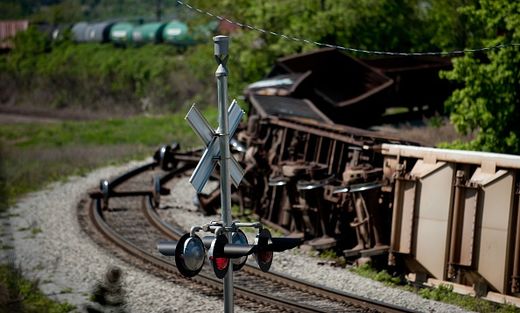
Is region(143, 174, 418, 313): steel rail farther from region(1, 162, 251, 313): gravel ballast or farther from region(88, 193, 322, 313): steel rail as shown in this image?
region(1, 162, 251, 313): gravel ballast

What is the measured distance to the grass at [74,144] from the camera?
75.9 feet

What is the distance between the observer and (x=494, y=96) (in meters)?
17.1

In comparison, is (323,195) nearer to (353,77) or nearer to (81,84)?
(353,77)

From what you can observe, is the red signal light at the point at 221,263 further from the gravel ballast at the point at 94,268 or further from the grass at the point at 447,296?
the grass at the point at 447,296

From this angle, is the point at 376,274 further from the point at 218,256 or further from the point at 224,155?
the point at 218,256

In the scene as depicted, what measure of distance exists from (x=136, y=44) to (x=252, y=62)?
2336cm

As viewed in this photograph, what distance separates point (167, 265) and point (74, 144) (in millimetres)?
18166

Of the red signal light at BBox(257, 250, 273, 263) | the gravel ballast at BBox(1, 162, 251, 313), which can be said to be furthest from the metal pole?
the gravel ballast at BBox(1, 162, 251, 313)

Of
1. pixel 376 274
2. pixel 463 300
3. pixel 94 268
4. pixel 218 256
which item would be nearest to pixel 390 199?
pixel 376 274

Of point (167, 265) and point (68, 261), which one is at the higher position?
point (167, 265)

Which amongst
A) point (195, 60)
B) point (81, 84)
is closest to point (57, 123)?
point (195, 60)

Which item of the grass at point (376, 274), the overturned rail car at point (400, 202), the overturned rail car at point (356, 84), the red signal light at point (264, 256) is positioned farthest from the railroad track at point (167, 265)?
the overturned rail car at point (356, 84)

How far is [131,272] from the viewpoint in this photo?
1295cm

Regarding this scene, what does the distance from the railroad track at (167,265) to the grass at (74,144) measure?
2.50 meters
